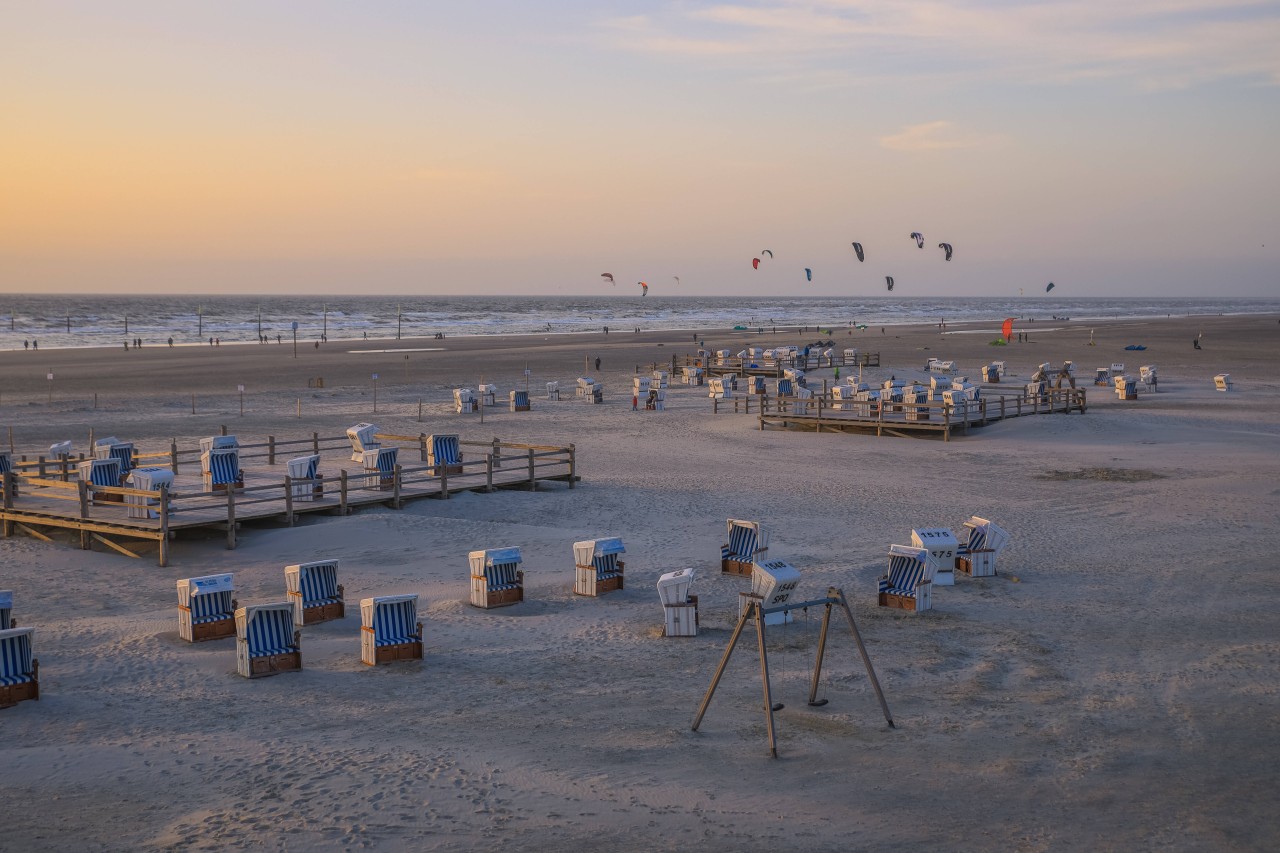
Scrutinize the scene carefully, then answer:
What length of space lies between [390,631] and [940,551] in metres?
8.14

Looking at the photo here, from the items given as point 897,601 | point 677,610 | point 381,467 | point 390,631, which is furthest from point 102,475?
point 897,601

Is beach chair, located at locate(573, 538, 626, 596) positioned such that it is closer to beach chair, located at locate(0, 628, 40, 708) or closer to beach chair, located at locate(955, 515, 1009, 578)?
beach chair, located at locate(955, 515, 1009, 578)

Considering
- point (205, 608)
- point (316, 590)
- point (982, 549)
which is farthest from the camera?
point (982, 549)

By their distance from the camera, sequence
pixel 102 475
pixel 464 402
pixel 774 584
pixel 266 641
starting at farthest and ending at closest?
1. pixel 464 402
2. pixel 102 475
3. pixel 774 584
4. pixel 266 641

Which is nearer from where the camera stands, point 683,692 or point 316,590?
point 683,692

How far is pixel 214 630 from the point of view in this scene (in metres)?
14.6

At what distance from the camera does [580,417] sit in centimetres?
4091

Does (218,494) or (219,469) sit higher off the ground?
(219,469)

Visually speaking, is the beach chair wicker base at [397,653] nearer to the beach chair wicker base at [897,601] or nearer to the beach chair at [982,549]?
the beach chair wicker base at [897,601]

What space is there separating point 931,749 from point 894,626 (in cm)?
438

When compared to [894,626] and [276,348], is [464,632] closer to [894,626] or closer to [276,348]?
[894,626]

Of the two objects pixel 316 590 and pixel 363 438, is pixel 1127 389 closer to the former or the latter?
pixel 363 438

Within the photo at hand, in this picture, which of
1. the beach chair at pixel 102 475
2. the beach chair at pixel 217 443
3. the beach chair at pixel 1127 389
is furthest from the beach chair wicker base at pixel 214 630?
the beach chair at pixel 1127 389

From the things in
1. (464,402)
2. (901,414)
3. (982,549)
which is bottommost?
(982,549)
